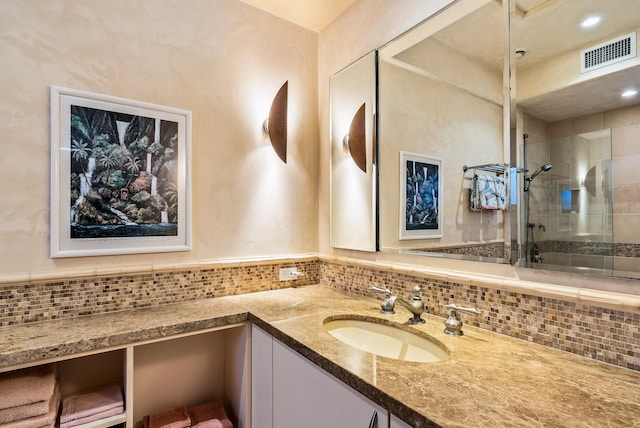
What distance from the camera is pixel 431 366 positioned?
37.9 inches

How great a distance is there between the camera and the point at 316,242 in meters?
2.22

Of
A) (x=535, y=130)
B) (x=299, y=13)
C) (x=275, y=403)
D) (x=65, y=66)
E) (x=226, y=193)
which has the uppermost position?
(x=299, y=13)

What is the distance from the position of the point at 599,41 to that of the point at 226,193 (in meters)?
1.66

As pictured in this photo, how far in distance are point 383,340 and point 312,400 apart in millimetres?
429

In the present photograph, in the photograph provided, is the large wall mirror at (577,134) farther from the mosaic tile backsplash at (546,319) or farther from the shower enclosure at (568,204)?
the mosaic tile backsplash at (546,319)

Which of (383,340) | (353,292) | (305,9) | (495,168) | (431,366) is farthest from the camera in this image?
(305,9)

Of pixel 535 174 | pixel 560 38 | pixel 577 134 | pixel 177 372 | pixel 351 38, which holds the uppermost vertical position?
pixel 351 38

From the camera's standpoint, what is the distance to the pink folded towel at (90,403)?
1254mm

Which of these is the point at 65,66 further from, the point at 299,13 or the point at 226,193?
the point at 299,13

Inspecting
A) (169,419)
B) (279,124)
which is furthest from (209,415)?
(279,124)

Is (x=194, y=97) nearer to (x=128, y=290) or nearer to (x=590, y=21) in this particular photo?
(x=128, y=290)

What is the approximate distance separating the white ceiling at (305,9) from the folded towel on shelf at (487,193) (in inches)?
52.1

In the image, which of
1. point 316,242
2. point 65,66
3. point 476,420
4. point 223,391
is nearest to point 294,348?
point 476,420

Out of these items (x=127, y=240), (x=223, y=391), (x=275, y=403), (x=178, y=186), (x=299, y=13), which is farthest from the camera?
(x=299, y=13)
